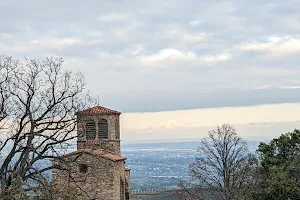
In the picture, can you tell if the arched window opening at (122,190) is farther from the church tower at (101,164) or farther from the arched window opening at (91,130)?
the arched window opening at (91,130)

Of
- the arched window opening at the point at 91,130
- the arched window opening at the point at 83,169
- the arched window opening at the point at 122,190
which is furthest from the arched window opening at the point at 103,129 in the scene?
the arched window opening at the point at 83,169

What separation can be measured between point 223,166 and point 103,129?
11.5 metres

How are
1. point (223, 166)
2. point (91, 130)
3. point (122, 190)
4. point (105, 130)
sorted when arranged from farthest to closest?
point (105, 130) < point (91, 130) < point (122, 190) < point (223, 166)

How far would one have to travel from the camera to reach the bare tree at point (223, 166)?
30.5m

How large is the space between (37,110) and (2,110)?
4.90 ft

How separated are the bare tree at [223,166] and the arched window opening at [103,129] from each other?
9.29 metres

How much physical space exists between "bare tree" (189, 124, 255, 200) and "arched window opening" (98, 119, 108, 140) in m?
9.29

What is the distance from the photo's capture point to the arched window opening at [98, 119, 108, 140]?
4031cm

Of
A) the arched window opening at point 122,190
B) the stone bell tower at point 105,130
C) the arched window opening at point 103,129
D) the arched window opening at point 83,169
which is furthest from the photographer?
the arched window opening at point 103,129

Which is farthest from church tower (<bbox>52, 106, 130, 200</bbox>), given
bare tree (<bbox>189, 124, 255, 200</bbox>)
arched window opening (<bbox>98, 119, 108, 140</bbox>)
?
bare tree (<bbox>189, 124, 255, 200</bbox>)

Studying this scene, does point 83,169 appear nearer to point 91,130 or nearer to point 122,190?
point 122,190

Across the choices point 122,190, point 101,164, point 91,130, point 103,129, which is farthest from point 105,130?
point 101,164

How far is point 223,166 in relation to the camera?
104 ft

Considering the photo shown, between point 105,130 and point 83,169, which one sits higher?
point 105,130
